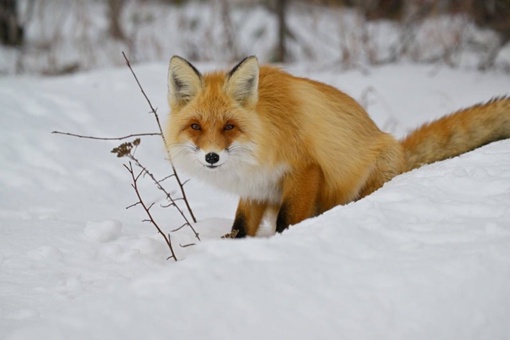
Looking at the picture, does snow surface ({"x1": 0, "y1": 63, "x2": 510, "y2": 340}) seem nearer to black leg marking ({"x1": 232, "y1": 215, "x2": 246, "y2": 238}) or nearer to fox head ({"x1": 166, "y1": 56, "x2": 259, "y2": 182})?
black leg marking ({"x1": 232, "y1": 215, "x2": 246, "y2": 238})

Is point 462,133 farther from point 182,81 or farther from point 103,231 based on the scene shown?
point 103,231

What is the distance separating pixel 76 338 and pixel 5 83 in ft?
17.6

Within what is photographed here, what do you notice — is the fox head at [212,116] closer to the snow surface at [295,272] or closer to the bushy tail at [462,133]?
the snow surface at [295,272]

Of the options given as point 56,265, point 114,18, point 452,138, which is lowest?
point 114,18

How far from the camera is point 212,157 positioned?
2898 millimetres

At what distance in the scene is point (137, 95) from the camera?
6.68 m

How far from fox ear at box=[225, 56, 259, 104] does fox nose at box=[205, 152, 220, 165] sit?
0.40 metres

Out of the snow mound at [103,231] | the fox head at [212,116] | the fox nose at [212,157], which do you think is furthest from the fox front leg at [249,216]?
the snow mound at [103,231]

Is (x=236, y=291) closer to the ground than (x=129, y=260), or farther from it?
farther from it

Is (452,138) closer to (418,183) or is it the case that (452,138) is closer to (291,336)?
(418,183)

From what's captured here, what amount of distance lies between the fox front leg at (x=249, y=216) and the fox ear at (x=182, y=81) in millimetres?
696

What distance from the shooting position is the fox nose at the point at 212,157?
290cm

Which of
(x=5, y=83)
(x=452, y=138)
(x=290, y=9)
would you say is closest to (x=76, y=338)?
(x=452, y=138)

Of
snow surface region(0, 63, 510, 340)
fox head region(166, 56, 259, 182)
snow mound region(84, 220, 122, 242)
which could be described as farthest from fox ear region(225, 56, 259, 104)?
snow mound region(84, 220, 122, 242)
